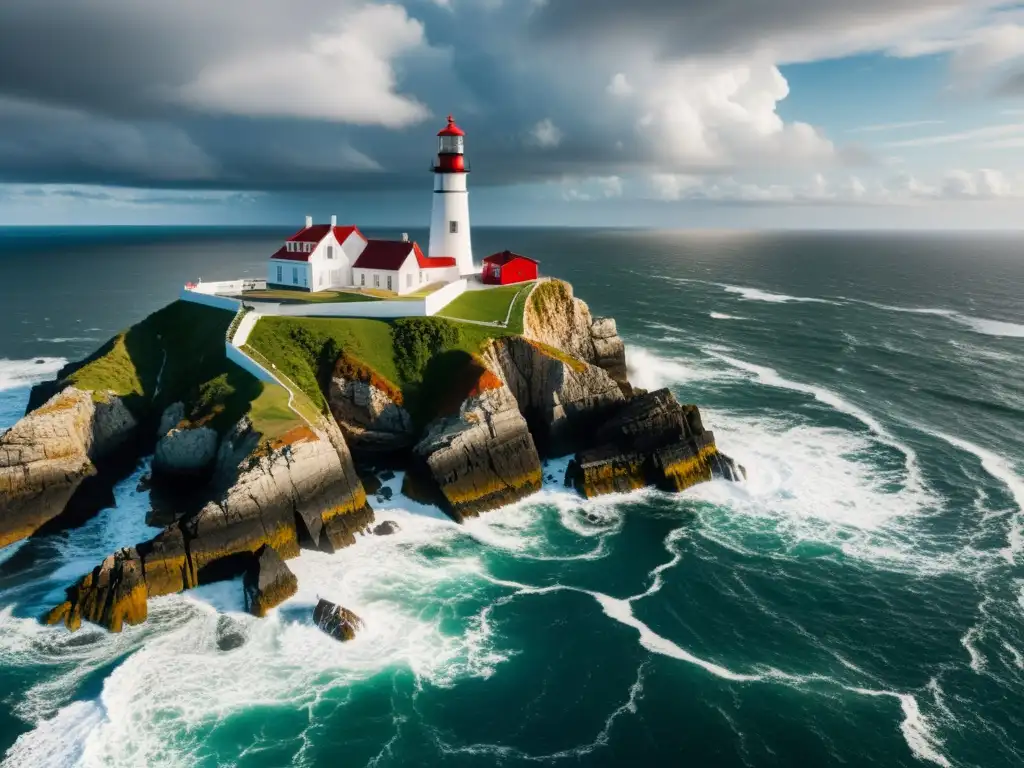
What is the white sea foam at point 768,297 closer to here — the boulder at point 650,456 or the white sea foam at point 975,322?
the white sea foam at point 975,322

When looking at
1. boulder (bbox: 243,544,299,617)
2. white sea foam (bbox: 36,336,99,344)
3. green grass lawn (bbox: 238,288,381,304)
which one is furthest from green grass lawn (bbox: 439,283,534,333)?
white sea foam (bbox: 36,336,99,344)

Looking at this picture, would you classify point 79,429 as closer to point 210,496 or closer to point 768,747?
point 210,496

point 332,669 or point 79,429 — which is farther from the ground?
point 79,429

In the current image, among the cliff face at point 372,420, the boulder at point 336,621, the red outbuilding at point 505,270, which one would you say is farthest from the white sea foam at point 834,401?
the boulder at point 336,621

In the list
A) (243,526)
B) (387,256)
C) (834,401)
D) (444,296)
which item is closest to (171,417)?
(243,526)

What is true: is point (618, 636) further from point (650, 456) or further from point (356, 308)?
point (356, 308)

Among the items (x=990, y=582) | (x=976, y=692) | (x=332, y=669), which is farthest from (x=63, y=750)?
(x=990, y=582)
